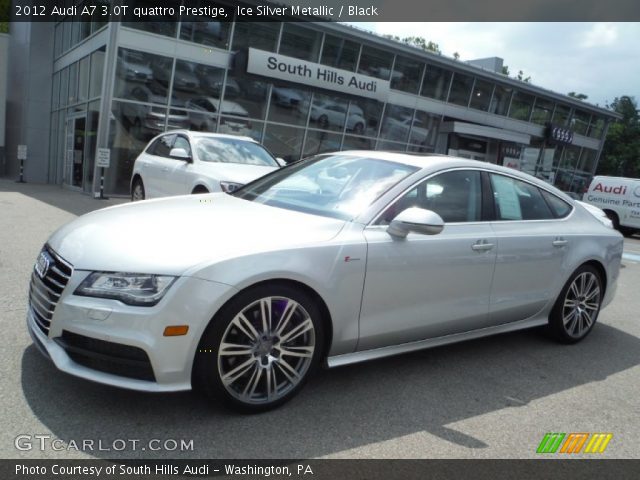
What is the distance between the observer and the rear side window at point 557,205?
4762mm

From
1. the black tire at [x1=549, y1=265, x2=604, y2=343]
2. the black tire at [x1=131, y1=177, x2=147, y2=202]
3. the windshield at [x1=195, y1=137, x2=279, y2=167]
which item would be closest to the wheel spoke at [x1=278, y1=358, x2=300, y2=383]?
the black tire at [x1=549, y1=265, x2=604, y2=343]

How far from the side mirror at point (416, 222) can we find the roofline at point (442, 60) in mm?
16741

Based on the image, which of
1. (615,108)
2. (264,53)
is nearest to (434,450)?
(264,53)

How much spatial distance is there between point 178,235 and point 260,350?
0.77 metres

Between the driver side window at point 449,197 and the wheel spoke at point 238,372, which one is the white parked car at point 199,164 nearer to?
the driver side window at point 449,197

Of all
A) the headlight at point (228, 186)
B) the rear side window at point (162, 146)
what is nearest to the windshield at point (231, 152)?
the rear side window at point (162, 146)

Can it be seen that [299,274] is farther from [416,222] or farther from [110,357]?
[110,357]

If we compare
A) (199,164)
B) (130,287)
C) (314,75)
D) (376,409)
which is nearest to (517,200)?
(376,409)

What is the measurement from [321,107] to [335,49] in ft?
6.99

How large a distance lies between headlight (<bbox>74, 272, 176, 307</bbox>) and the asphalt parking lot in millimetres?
655

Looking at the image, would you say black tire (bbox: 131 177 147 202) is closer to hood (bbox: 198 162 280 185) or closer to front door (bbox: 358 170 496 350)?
hood (bbox: 198 162 280 185)

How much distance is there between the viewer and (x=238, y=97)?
17.3 m

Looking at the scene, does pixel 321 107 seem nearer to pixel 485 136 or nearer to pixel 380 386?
pixel 485 136

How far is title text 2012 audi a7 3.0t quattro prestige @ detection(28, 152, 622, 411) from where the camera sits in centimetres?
268
